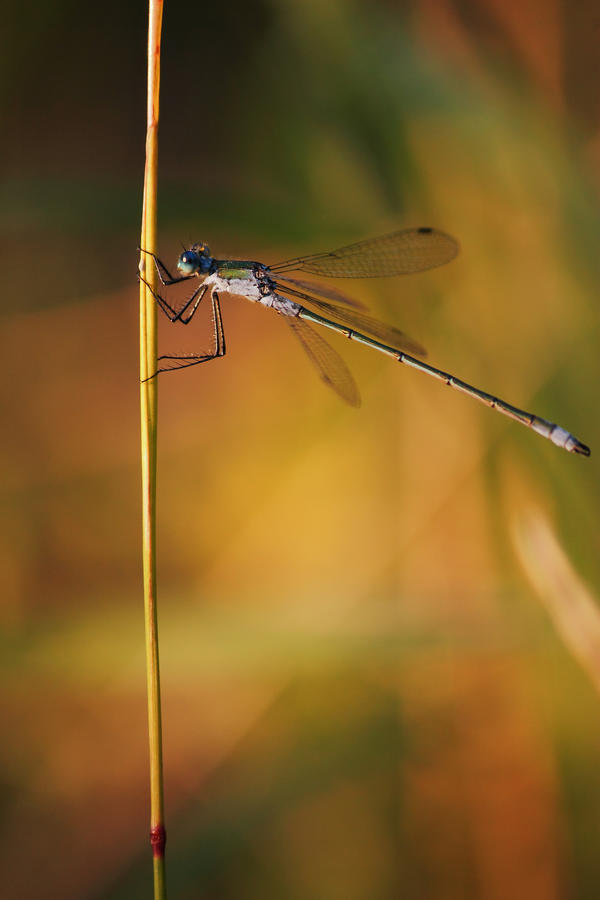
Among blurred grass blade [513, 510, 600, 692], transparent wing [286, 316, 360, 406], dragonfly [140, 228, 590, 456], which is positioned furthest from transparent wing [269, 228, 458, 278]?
blurred grass blade [513, 510, 600, 692]

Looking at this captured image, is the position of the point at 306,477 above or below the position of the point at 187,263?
below

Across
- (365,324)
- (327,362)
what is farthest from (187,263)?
(365,324)

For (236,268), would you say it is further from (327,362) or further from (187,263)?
(327,362)

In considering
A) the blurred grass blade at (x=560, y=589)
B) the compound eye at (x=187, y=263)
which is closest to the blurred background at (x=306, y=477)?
the blurred grass blade at (x=560, y=589)

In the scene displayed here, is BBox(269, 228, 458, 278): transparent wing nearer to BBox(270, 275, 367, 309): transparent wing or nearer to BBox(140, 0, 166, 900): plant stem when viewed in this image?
BBox(270, 275, 367, 309): transparent wing

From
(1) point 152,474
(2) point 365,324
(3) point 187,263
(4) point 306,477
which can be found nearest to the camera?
(1) point 152,474

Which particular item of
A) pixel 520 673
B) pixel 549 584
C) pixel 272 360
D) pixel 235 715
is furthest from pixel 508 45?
pixel 235 715
